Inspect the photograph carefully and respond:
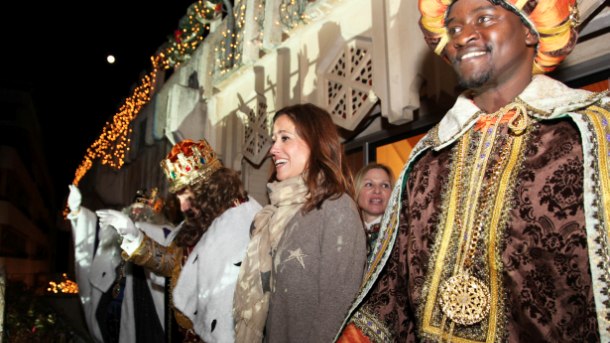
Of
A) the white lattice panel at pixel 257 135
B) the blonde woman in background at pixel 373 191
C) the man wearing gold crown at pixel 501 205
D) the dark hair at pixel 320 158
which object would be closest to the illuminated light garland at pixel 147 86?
the white lattice panel at pixel 257 135

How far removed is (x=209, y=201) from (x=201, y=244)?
1.14 feet

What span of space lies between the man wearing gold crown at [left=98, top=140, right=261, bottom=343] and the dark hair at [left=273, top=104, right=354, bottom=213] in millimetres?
867

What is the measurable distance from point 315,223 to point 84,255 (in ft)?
11.3

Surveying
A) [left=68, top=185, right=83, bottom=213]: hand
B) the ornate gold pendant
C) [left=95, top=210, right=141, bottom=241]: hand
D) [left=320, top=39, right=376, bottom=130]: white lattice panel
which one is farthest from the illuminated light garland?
the ornate gold pendant

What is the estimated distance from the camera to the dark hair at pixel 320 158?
1977 millimetres

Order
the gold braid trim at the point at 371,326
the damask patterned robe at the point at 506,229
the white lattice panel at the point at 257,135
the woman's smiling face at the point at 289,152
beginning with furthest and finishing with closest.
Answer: the white lattice panel at the point at 257,135 < the woman's smiling face at the point at 289,152 < the gold braid trim at the point at 371,326 < the damask patterned robe at the point at 506,229

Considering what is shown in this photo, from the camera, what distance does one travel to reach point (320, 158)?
2.06 metres

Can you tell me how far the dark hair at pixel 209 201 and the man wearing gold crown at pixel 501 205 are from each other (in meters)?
1.64

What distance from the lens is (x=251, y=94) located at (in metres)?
5.61

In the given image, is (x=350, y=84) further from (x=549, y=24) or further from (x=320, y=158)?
(x=549, y=24)

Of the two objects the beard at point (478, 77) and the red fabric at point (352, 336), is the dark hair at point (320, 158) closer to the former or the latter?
the red fabric at point (352, 336)

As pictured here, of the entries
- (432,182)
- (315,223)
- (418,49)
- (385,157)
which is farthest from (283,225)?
(385,157)

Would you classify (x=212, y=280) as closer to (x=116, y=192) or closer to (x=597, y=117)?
(x=597, y=117)

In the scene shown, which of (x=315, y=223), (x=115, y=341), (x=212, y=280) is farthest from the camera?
(x=115, y=341)
